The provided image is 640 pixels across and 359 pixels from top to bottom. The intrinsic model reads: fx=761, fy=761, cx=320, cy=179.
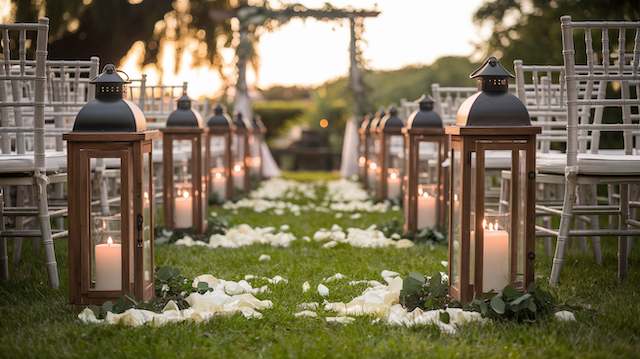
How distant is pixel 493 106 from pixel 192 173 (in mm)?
3004

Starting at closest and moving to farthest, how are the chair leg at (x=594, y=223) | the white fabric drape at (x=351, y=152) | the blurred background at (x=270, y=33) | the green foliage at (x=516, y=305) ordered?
the green foliage at (x=516, y=305) → the chair leg at (x=594, y=223) → the blurred background at (x=270, y=33) → the white fabric drape at (x=351, y=152)

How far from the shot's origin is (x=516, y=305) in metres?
2.88

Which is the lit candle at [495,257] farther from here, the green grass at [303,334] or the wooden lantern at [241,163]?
the wooden lantern at [241,163]

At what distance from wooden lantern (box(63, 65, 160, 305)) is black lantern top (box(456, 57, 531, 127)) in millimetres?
1308

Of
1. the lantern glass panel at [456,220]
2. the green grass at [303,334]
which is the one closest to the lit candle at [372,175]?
the green grass at [303,334]

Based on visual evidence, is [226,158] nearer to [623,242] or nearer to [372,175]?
[372,175]

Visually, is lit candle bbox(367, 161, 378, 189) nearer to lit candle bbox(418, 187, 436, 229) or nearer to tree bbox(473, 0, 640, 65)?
tree bbox(473, 0, 640, 65)

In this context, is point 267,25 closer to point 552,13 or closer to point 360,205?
point 552,13

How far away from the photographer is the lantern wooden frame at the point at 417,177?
5551 millimetres

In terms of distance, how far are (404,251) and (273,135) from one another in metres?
17.6

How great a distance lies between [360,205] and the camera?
8.14m

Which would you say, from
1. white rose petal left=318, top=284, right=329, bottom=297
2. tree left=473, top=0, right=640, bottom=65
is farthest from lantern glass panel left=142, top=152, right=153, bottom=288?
tree left=473, top=0, right=640, bottom=65

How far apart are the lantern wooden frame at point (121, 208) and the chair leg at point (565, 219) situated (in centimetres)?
187

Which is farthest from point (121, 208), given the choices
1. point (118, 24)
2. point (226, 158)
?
point (118, 24)
